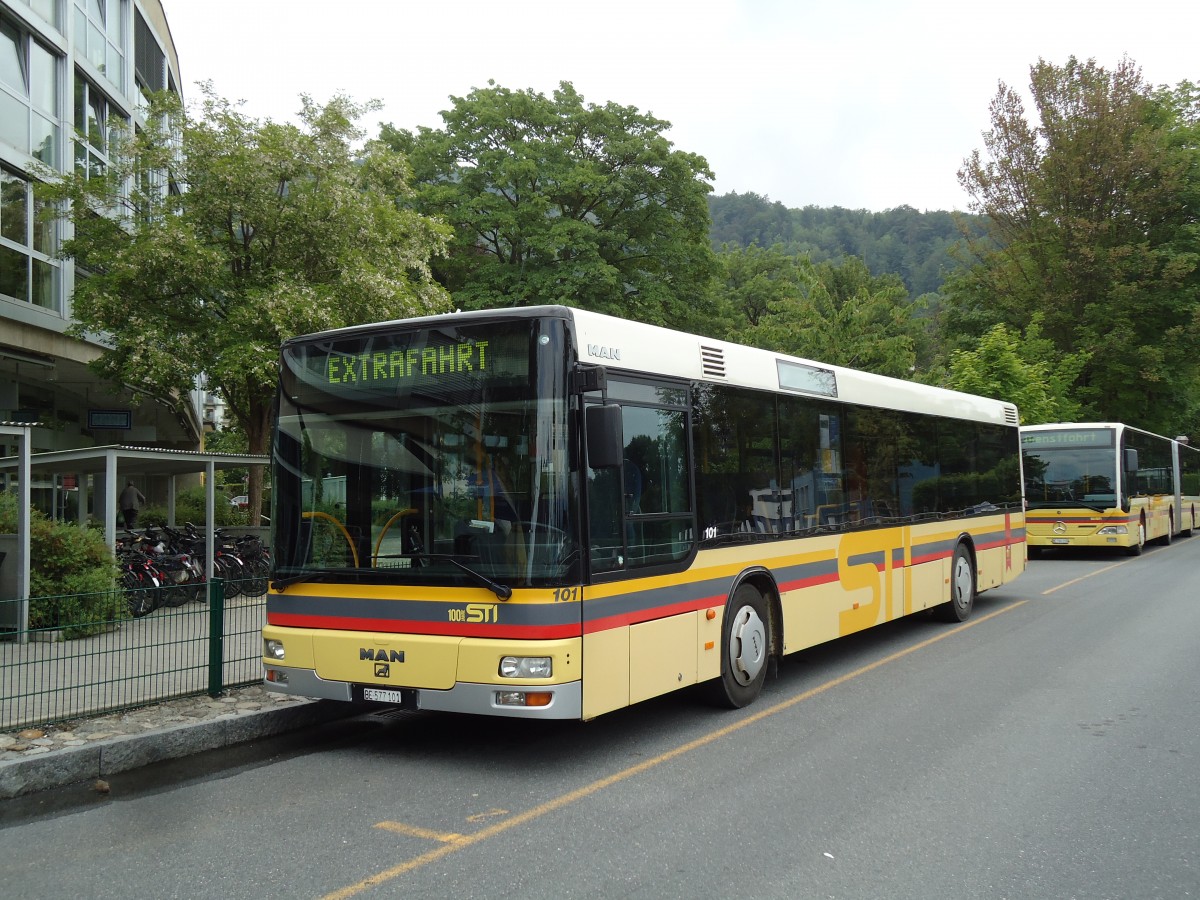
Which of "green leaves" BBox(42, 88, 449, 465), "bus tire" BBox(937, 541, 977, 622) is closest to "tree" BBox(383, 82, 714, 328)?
"green leaves" BBox(42, 88, 449, 465)

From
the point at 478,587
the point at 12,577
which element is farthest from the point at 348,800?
the point at 12,577

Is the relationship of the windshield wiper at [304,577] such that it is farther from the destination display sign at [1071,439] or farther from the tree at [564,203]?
the tree at [564,203]

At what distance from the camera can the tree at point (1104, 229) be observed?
3478cm

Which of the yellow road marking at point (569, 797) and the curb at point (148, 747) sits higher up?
the curb at point (148, 747)

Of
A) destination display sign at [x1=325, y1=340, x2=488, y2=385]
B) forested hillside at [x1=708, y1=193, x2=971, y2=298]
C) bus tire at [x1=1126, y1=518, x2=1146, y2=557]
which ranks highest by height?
forested hillside at [x1=708, y1=193, x2=971, y2=298]

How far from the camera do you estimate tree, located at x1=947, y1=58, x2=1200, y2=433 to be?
3478cm

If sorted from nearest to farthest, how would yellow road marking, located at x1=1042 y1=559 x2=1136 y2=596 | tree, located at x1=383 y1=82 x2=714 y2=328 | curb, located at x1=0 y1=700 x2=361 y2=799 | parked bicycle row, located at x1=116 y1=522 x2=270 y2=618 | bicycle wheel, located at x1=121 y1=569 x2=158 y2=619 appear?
curb, located at x1=0 y1=700 x2=361 y2=799, bicycle wheel, located at x1=121 y1=569 x2=158 y2=619, parked bicycle row, located at x1=116 y1=522 x2=270 y2=618, yellow road marking, located at x1=1042 y1=559 x2=1136 y2=596, tree, located at x1=383 y1=82 x2=714 y2=328

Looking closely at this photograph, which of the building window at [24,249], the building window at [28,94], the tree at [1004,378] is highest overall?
the building window at [28,94]

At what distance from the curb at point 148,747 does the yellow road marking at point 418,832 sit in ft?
7.32

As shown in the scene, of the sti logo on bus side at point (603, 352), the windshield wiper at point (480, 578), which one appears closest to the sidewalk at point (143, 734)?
the windshield wiper at point (480, 578)

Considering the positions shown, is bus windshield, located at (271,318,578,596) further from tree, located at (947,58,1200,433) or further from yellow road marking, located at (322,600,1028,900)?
tree, located at (947,58,1200,433)

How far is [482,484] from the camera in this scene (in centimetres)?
606

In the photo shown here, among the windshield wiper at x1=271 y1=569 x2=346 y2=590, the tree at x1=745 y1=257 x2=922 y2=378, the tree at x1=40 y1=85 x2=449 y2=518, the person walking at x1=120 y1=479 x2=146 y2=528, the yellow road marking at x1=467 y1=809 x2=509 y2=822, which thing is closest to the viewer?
the yellow road marking at x1=467 y1=809 x2=509 y2=822

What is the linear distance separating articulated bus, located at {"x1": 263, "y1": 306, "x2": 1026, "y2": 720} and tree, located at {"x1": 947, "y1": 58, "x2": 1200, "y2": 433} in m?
31.1
